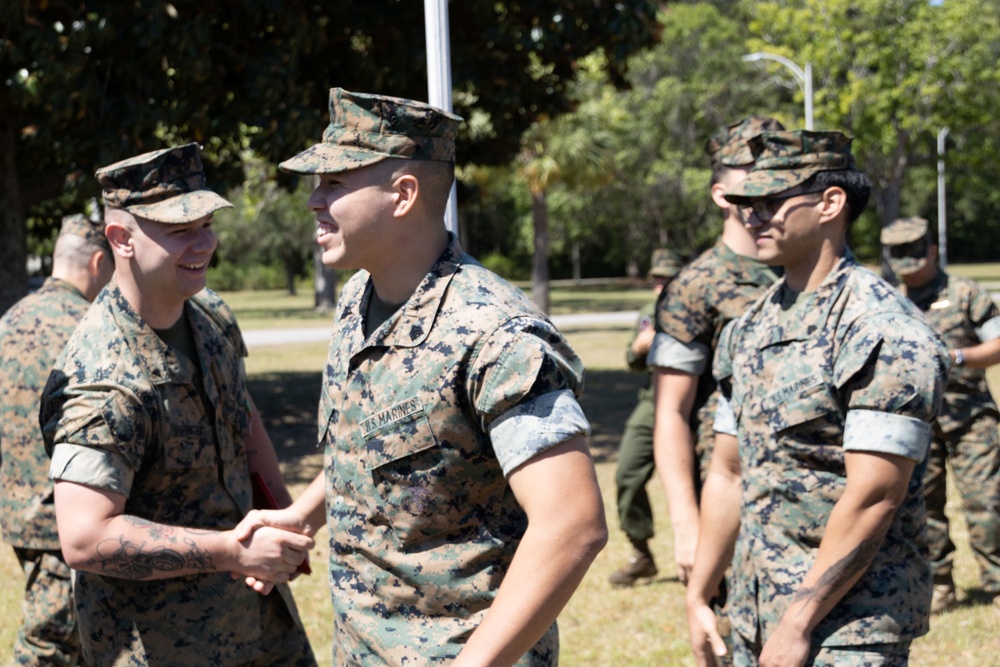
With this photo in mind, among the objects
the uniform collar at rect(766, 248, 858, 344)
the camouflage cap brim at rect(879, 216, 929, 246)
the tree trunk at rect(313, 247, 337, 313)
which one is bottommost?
the tree trunk at rect(313, 247, 337, 313)

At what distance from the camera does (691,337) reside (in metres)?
3.90

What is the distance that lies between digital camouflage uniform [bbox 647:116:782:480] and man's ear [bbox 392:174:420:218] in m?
1.69

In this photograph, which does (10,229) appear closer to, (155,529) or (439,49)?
(439,49)

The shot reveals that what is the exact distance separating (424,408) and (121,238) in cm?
143

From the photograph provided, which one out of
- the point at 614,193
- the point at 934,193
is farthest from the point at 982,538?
the point at 934,193

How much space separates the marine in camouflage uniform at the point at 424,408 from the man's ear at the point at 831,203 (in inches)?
42.7

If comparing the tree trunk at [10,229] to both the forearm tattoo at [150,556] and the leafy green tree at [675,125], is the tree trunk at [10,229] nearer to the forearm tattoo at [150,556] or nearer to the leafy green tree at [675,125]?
the forearm tattoo at [150,556]

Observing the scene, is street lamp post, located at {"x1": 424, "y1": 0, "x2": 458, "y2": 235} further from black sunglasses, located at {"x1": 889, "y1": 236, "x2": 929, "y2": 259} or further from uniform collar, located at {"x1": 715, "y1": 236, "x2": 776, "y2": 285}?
black sunglasses, located at {"x1": 889, "y1": 236, "x2": 929, "y2": 259}

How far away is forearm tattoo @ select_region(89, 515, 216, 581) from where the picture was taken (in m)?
2.86

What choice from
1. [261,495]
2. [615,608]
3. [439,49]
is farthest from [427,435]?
[615,608]

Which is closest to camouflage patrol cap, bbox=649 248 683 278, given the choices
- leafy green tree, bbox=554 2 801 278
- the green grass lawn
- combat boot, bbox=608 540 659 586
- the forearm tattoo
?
combat boot, bbox=608 540 659 586

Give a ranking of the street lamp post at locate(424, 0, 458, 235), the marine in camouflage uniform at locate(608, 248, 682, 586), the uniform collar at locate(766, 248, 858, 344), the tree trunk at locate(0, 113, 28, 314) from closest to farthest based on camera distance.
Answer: the uniform collar at locate(766, 248, 858, 344), the street lamp post at locate(424, 0, 458, 235), the marine in camouflage uniform at locate(608, 248, 682, 586), the tree trunk at locate(0, 113, 28, 314)

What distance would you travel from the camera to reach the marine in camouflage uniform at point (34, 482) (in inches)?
176

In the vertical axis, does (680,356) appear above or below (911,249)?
above
